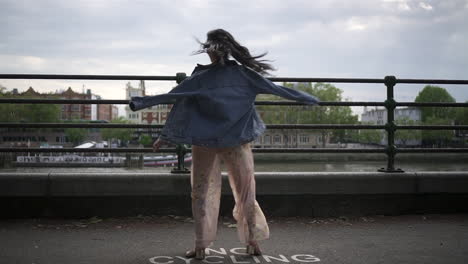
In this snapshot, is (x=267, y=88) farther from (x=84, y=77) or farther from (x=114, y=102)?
(x=84, y=77)

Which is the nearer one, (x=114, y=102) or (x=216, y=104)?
(x=216, y=104)

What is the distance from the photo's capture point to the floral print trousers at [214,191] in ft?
10.9

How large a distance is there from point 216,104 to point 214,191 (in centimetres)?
75

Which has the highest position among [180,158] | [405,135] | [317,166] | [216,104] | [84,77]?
[84,77]

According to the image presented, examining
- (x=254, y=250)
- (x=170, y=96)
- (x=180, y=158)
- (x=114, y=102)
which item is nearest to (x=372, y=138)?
(x=180, y=158)

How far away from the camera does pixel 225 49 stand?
3.27m

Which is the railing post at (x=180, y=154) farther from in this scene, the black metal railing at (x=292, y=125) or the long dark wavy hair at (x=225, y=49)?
the long dark wavy hair at (x=225, y=49)

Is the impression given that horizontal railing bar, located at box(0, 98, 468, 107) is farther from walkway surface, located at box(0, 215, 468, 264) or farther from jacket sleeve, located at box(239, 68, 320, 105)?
walkway surface, located at box(0, 215, 468, 264)

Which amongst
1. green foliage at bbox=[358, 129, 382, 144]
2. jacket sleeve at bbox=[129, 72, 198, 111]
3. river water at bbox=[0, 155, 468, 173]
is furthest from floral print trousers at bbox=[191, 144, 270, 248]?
green foliage at bbox=[358, 129, 382, 144]

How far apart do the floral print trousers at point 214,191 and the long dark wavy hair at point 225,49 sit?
70cm

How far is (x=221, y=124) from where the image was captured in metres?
3.21

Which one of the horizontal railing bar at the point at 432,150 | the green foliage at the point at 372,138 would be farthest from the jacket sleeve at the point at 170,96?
the green foliage at the point at 372,138

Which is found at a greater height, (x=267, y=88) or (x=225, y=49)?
(x=225, y=49)

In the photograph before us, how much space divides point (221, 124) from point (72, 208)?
247cm
